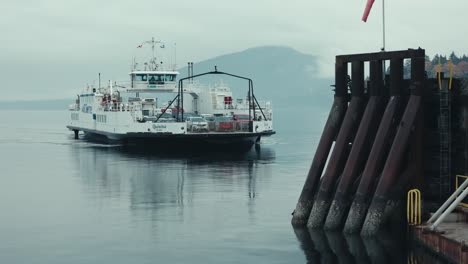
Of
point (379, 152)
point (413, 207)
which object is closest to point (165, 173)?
point (379, 152)

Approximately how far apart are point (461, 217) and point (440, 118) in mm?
3984

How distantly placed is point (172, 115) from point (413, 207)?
6484 cm

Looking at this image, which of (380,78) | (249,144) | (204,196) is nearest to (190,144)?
(249,144)

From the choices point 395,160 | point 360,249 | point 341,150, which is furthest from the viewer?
point 341,150

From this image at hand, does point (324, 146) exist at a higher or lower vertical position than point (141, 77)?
lower

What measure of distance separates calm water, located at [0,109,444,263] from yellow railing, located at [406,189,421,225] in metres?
1.08

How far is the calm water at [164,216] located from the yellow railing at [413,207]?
1.08 m

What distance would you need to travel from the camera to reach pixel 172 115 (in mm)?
89125

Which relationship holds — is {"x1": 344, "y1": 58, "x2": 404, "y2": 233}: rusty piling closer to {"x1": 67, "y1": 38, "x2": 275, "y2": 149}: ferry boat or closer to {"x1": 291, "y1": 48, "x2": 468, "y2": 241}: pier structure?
{"x1": 291, "y1": 48, "x2": 468, "y2": 241}: pier structure

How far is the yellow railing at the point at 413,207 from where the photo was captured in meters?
25.2

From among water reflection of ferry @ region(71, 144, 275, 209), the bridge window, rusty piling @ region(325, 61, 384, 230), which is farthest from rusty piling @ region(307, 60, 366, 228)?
the bridge window

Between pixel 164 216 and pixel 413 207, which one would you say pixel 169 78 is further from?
pixel 413 207

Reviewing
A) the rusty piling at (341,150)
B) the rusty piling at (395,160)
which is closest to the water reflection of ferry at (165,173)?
the rusty piling at (341,150)

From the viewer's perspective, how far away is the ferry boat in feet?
249
